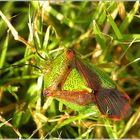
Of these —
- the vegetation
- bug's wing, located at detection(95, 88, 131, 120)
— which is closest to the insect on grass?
bug's wing, located at detection(95, 88, 131, 120)

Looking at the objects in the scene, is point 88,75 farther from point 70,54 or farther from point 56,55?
point 56,55

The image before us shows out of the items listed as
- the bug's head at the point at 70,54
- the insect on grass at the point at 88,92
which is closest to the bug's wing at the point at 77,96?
the insect on grass at the point at 88,92

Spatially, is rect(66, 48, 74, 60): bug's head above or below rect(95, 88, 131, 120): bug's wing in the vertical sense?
above

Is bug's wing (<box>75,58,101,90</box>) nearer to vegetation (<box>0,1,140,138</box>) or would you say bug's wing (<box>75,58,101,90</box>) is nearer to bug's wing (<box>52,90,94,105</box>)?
bug's wing (<box>52,90,94,105</box>)

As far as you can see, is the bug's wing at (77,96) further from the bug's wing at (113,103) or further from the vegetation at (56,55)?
the vegetation at (56,55)

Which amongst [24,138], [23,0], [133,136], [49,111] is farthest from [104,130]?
[23,0]

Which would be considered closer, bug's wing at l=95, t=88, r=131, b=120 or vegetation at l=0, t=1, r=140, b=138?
A: bug's wing at l=95, t=88, r=131, b=120
